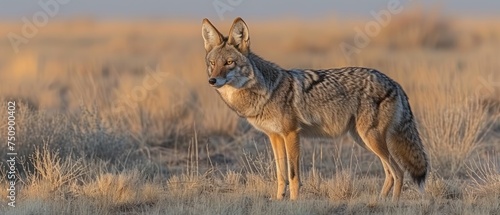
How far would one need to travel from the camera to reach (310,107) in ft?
27.6

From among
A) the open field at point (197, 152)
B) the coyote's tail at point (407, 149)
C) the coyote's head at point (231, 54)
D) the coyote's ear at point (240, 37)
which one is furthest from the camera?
the coyote's tail at point (407, 149)

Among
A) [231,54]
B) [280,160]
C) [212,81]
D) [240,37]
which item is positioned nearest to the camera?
[212,81]

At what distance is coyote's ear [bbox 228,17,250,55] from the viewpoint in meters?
8.17

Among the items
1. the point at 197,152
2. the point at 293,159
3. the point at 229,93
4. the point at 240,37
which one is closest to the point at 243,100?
the point at 229,93

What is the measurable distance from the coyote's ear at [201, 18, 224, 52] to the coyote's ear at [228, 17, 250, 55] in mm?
105

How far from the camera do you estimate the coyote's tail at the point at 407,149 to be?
8383mm

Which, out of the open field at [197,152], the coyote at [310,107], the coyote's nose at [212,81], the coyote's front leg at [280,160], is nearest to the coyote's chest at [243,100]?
the coyote at [310,107]

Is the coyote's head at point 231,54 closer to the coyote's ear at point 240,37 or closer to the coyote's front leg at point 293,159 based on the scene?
the coyote's ear at point 240,37

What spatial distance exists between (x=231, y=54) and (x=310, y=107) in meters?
0.89

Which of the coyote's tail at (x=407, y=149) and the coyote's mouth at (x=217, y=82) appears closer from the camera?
the coyote's mouth at (x=217, y=82)

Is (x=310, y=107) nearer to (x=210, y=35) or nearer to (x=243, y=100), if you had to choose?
(x=243, y=100)

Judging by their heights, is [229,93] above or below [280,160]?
above

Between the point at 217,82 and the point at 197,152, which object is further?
the point at 197,152

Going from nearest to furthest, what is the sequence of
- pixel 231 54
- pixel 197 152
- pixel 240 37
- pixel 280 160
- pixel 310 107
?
1. pixel 231 54
2. pixel 240 37
3. pixel 310 107
4. pixel 280 160
5. pixel 197 152
